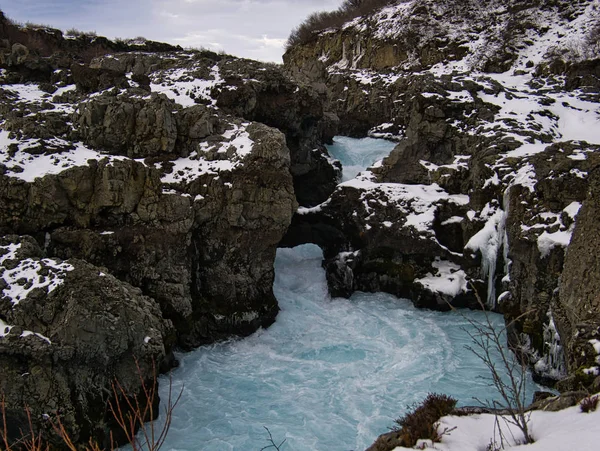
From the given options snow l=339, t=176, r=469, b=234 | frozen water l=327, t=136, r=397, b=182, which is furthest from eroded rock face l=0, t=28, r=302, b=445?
frozen water l=327, t=136, r=397, b=182

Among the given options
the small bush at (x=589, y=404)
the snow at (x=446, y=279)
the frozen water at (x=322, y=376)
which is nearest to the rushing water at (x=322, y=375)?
the frozen water at (x=322, y=376)

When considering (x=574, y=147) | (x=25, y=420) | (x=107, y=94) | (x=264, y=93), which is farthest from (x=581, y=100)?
(x=25, y=420)

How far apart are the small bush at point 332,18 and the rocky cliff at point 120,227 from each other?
132ft

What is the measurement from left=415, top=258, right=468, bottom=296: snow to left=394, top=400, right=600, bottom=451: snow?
11.1 meters

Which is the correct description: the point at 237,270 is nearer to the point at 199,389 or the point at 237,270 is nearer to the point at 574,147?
the point at 199,389

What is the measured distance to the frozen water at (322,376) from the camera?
11922mm

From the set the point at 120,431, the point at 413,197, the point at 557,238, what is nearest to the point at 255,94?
the point at 413,197

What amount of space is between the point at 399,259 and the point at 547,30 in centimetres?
3273

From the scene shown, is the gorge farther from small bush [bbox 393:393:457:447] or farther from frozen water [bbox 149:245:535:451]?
small bush [bbox 393:393:457:447]

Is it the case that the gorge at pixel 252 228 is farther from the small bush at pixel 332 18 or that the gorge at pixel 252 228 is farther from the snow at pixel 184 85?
the small bush at pixel 332 18

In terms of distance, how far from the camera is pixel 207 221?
1620 cm

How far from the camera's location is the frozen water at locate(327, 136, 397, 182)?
29.2m

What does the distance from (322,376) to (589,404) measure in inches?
339

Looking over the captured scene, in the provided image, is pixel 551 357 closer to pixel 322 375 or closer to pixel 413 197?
pixel 322 375
